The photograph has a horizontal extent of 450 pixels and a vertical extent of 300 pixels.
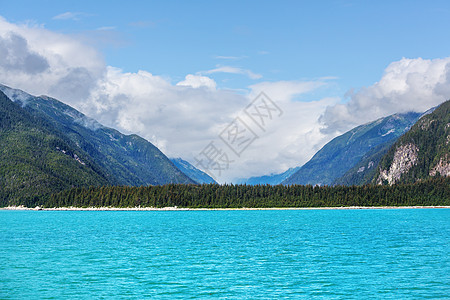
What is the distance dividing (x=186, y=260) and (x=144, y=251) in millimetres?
14000

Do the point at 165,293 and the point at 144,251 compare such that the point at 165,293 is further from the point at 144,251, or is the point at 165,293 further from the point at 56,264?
the point at 144,251

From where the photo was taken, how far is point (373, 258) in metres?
70.6

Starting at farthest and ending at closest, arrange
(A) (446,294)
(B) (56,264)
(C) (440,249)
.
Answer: (C) (440,249) → (B) (56,264) → (A) (446,294)

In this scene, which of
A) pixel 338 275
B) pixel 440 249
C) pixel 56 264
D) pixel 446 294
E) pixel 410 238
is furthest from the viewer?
pixel 410 238

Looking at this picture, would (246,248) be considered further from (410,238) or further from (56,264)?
(410,238)

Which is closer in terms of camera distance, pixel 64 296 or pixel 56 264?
pixel 64 296

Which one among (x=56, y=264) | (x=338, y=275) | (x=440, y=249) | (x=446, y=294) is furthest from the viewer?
(x=440, y=249)

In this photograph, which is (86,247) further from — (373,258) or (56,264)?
(373,258)

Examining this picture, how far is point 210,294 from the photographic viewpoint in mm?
47500

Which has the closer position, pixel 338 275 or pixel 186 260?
pixel 338 275

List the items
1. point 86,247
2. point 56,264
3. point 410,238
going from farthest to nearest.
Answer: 1. point 410,238
2. point 86,247
3. point 56,264

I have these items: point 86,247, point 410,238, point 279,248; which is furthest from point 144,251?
point 410,238

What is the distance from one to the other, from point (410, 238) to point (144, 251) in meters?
57.6

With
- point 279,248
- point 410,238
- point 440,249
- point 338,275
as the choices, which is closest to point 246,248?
point 279,248
